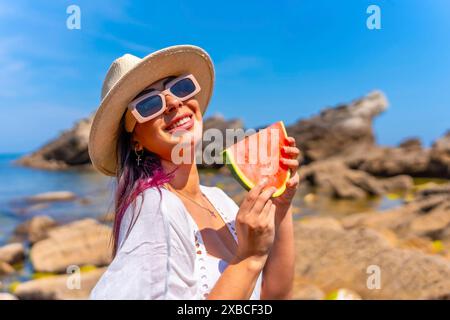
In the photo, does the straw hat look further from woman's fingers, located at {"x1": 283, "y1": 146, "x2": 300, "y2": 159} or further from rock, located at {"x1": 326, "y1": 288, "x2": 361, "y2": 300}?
rock, located at {"x1": 326, "y1": 288, "x2": 361, "y2": 300}

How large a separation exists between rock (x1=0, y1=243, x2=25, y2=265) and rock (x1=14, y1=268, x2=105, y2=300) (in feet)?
8.24

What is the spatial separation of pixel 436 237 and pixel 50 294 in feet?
22.6

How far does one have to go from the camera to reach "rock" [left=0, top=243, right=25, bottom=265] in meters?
10.2

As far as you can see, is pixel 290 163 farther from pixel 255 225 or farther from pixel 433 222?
pixel 433 222

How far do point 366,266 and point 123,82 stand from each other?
197 inches

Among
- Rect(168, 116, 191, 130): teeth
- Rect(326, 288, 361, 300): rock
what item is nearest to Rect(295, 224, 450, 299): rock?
Rect(326, 288, 361, 300): rock

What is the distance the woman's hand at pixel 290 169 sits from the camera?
93.0 inches

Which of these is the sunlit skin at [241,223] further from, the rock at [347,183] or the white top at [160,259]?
the rock at [347,183]

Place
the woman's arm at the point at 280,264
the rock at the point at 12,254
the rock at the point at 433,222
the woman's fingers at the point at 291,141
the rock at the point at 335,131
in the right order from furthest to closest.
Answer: the rock at the point at 335,131, the rock at the point at 12,254, the rock at the point at 433,222, the woman's arm at the point at 280,264, the woman's fingers at the point at 291,141

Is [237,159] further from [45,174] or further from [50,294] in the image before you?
[45,174]

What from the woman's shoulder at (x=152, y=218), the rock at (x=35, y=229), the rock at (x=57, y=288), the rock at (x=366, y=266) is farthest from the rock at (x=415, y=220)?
the rock at (x=35, y=229)

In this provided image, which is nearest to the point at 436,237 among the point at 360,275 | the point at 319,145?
the point at 360,275

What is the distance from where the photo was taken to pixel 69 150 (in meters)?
41.5

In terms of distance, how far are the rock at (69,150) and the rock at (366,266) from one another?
111 feet
